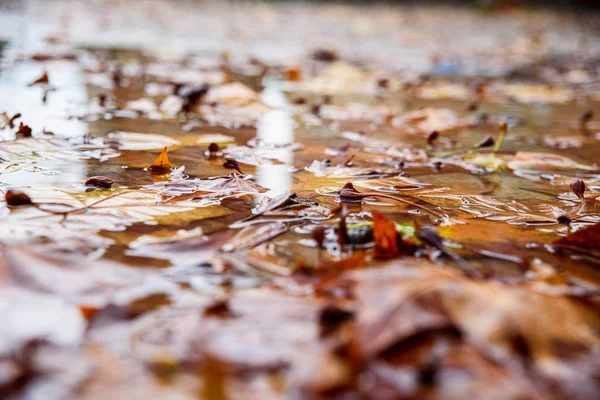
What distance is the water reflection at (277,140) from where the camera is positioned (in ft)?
4.78

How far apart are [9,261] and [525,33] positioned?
917 centimetres

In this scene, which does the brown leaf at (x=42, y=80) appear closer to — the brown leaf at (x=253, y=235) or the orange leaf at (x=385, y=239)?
the brown leaf at (x=253, y=235)

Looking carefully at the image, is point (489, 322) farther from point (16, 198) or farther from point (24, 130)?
point (24, 130)

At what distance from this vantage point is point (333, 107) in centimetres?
273

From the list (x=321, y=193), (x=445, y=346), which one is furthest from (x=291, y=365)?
(x=321, y=193)

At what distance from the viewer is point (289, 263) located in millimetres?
943

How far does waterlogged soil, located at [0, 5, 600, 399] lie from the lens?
646mm

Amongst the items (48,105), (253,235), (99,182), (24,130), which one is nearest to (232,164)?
(99,182)

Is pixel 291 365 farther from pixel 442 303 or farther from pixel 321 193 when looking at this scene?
pixel 321 193

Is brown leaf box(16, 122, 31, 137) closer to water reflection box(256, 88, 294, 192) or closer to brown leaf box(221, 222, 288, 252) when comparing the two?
water reflection box(256, 88, 294, 192)

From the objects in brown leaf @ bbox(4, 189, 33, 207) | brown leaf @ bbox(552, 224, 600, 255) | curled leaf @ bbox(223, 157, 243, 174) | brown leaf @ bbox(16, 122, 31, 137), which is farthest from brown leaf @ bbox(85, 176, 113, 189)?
brown leaf @ bbox(552, 224, 600, 255)

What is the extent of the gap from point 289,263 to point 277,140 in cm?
107

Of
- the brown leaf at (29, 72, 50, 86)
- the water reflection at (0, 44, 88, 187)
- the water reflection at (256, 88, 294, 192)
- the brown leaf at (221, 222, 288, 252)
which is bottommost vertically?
the water reflection at (256, 88, 294, 192)

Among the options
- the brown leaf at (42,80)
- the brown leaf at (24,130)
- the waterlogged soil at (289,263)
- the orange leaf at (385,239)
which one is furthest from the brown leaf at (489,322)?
the brown leaf at (42,80)
